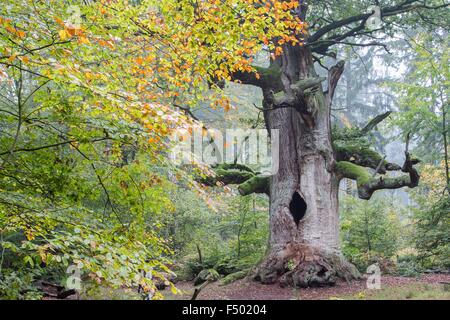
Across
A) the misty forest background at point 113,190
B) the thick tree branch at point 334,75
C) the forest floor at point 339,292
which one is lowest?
the forest floor at point 339,292

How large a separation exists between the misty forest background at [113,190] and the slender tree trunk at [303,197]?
A: 1.36 meters

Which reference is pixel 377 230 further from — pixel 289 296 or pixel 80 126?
pixel 80 126

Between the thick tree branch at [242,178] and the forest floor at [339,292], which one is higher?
the thick tree branch at [242,178]

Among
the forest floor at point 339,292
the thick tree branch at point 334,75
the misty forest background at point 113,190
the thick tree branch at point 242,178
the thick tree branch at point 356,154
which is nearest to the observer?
the misty forest background at point 113,190

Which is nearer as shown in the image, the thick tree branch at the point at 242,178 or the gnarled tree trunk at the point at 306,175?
the gnarled tree trunk at the point at 306,175

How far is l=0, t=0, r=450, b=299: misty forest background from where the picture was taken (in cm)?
380

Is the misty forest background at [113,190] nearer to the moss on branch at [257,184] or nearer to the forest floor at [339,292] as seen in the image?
the moss on branch at [257,184]

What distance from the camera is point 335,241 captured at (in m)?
9.83

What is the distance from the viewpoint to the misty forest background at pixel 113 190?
3.80m

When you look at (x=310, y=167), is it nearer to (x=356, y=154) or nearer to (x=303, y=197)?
(x=303, y=197)

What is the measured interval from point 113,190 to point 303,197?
5801 millimetres

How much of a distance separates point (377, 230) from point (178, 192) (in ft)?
24.8

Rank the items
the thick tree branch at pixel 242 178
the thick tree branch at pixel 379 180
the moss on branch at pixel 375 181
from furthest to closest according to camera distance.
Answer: the thick tree branch at pixel 242 178 < the moss on branch at pixel 375 181 < the thick tree branch at pixel 379 180

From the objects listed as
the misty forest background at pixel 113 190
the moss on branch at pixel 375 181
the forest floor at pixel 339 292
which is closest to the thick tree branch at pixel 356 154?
the moss on branch at pixel 375 181
